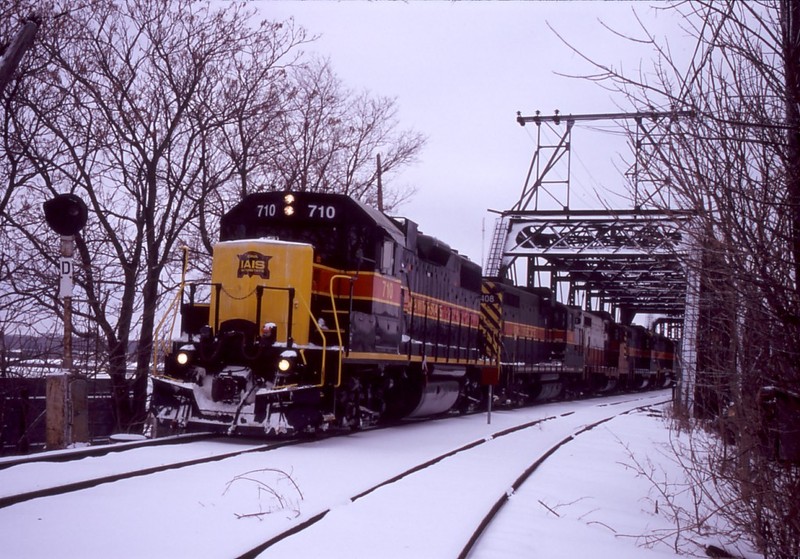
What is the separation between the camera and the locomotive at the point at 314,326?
10.4m

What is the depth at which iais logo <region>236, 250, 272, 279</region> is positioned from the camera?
1111 cm

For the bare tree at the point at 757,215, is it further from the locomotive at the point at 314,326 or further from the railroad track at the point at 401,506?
the locomotive at the point at 314,326

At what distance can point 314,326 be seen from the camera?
11.3 meters

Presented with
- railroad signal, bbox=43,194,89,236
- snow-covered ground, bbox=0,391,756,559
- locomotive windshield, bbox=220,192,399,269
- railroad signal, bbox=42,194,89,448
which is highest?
locomotive windshield, bbox=220,192,399,269

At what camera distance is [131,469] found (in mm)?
7734

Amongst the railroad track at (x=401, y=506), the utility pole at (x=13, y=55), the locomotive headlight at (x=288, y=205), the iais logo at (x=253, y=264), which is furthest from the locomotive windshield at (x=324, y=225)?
the utility pole at (x=13, y=55)

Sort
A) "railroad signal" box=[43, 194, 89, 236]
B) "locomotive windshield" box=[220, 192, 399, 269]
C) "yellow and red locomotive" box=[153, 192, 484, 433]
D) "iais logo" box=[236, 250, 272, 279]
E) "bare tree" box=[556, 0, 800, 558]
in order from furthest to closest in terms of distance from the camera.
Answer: "locomotive windshield" box=[220, 192, 399, 269] < "iais logo" box=[236, 250, 272, 279] < "yellow and red locomotive" box=[153, 192, 484, 433] < "railroad signal" box=[43, 194, 89, 236] < "bare tree" box=[556, 0, 800, 558]

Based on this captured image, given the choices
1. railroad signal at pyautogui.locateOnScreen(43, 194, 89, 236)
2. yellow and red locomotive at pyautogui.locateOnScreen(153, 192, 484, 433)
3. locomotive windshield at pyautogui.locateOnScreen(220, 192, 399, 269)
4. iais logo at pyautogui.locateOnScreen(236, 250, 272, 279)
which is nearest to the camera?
railroad signal at pyautogui.locateOnScreen(43, 194, 89, 236)

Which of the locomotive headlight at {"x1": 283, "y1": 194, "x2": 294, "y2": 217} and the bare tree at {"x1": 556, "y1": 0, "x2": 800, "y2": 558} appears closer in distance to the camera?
the bare tree at {"x1": 556, "y1": 0, "x2": 800, "y2": 558}

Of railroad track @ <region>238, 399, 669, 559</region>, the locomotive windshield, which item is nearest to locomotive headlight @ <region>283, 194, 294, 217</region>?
the locomotive windshield

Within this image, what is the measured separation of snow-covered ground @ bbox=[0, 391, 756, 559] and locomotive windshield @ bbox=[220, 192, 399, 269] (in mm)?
3038

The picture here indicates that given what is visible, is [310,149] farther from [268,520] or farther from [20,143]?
[268,520]

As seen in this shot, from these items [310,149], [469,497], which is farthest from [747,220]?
[310,149]

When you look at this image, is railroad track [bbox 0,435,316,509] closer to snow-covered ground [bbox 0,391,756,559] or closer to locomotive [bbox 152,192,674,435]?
snow-covered ground [bbox 0,391,756,559]
